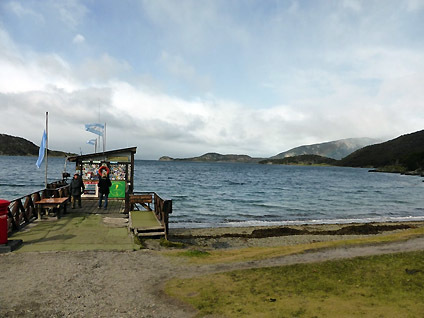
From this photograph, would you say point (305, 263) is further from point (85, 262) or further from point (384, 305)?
point (85, 262)

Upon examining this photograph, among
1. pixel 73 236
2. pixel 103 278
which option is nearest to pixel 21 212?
pixel 73 236

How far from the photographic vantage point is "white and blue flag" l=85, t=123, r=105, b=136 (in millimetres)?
20266

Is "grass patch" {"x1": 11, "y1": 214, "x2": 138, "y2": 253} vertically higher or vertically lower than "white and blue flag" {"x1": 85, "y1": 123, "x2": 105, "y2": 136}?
lower

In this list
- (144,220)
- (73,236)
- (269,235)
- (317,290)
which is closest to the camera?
(317,290)

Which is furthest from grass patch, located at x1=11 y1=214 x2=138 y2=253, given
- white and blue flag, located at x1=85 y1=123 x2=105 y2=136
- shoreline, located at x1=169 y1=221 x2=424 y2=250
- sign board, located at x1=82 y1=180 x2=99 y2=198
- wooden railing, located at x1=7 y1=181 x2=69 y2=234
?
white and blue flag, located at x1=85 y1=123 x2=105 y2=136

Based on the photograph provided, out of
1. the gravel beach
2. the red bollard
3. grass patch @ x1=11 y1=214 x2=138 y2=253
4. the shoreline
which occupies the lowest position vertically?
the shoreline

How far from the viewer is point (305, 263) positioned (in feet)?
28.9

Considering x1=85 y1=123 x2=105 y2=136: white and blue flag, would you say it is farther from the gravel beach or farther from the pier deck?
the gravel beach

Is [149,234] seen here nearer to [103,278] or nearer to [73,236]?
[73,236]

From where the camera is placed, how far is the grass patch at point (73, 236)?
10695mm

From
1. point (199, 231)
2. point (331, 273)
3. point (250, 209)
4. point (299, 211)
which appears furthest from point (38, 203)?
point (299, 211)

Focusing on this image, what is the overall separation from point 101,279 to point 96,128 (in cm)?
1426

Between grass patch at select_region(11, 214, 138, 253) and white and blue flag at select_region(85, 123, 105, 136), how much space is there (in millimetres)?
7290

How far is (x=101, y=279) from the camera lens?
8.01 m
